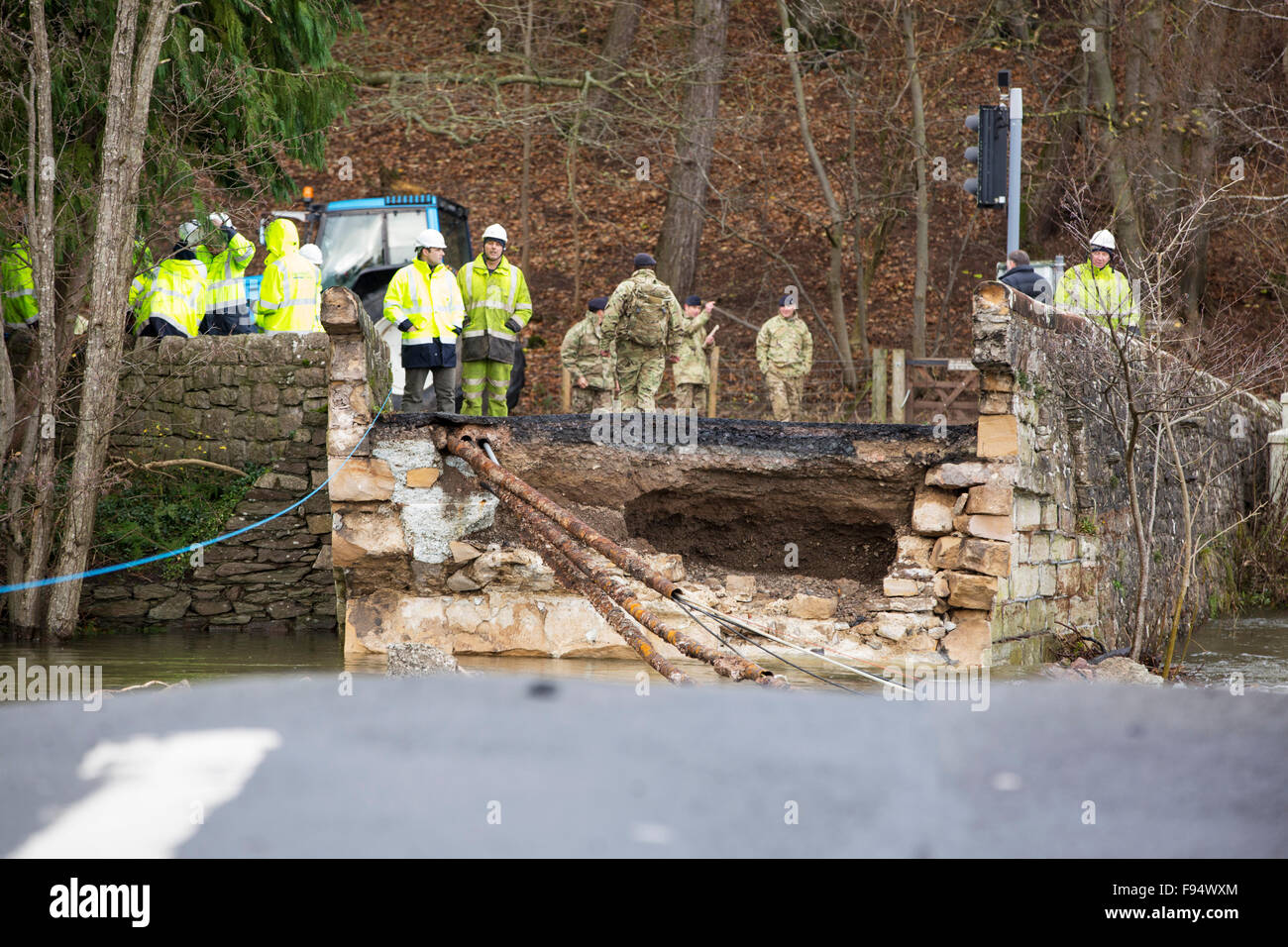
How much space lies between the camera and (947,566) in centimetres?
812

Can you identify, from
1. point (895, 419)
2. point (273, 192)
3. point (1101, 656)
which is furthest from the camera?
point (895, 419)

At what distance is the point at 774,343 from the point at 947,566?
25.3 feet

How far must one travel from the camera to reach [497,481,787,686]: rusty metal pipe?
18.5 feet

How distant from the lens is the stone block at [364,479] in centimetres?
839

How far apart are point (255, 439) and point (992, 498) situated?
7.01 m

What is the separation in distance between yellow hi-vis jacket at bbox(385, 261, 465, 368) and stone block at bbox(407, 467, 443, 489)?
2012 mm

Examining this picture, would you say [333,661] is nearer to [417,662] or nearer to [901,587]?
[417,662]

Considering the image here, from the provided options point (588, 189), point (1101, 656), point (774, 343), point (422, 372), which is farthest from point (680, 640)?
point (588, 189)

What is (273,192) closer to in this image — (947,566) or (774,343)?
(774,343)

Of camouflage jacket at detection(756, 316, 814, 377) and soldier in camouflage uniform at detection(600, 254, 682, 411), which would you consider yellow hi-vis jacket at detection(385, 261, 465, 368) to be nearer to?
soldier in camouflage uniform at detection(600, 254, 682, 411)

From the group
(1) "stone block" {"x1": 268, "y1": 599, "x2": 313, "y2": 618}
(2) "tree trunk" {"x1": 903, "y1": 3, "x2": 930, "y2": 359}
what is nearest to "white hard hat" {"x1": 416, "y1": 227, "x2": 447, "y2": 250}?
(1) "stone block" {"x1": 268, "y1": 599, "x2": 313, "y2": 618}

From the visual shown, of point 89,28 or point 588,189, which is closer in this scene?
point 89,28

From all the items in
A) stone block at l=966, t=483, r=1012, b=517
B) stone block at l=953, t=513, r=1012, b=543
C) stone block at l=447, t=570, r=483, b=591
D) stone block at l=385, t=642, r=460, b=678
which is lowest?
stone block at l=385, t=642, r=460, b=678

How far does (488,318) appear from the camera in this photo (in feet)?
36.3
